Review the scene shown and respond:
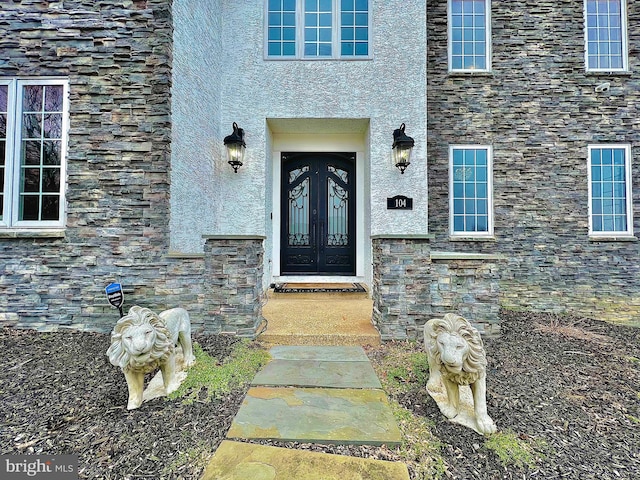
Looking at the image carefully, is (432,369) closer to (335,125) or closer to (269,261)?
(269,261)

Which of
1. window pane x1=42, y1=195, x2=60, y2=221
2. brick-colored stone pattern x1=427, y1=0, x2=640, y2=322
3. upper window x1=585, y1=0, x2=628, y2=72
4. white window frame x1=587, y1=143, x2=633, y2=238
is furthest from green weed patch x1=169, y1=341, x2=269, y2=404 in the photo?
upper window x1=585, y1=0, x2=628, y2=72

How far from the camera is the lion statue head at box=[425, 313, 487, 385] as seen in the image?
2061 mm

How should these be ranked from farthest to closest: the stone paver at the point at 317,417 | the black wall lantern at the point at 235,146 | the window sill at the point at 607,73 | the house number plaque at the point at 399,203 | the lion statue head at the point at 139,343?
the window sill at the point at 607,73, the house number plaque at the point at 399,203, the black wall lantern at the point at 235,146, the lion statue head at the point at 139,343, the stone paver at the point at 317,417

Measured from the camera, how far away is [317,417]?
211 centimetres

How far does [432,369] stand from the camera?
252 centimetres

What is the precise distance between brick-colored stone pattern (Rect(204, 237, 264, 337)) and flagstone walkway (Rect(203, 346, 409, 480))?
74 cm

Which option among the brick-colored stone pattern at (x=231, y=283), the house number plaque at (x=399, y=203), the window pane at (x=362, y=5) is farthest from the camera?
the window pane at (x=362, y=5)

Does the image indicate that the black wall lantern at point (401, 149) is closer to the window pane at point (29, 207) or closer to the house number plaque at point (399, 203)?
the house number plaque at point (399, 203)

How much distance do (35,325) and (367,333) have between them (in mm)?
3995

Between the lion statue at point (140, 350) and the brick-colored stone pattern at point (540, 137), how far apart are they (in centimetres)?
491

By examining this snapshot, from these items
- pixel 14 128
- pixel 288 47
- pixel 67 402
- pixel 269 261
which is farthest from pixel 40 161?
pixel 288 47

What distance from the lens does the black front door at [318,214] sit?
635 cm

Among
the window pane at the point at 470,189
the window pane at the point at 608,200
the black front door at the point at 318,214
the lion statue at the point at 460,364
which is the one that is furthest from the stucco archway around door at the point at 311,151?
the window pane at the point at 608,200

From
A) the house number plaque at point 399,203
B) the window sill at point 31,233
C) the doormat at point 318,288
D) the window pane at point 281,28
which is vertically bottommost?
the doormat at point 318,288
